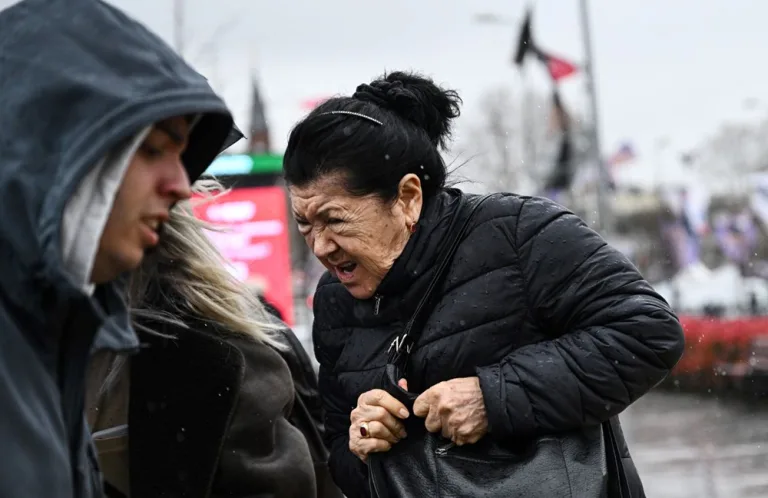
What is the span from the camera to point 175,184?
1.52 m

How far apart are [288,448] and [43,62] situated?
1.61m

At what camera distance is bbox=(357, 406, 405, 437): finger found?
240cm

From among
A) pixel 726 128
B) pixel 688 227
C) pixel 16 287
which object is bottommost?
pixel 726 128

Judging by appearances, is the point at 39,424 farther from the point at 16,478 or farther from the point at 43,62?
the point at 43,62

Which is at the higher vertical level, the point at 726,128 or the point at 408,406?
the point at 408,406

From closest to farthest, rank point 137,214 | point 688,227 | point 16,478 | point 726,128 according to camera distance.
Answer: point 16,478 → point 137,214 → point 688,227 → point 726,128

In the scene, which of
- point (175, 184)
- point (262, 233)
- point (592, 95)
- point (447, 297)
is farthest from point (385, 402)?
point (592, 95)

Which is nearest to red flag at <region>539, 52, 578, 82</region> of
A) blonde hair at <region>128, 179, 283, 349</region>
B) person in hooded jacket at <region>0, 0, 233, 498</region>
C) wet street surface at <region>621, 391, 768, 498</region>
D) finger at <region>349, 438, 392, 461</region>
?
wet street surface at <region>621, 391, 768, 498</region>

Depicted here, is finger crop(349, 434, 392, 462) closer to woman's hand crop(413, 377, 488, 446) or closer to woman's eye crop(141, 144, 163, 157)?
woman's hand crop(413, 377, 488, 446)

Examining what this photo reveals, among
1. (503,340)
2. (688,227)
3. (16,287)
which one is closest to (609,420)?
(503,340)

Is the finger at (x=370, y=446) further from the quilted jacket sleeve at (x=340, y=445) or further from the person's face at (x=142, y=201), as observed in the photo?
the person's face at (x=142, y=201)

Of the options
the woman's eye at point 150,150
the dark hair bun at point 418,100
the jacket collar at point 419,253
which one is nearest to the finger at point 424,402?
the jacket collar at point 419,253

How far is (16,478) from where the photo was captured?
122 centimetres

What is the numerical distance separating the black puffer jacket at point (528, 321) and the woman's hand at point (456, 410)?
0.03m
